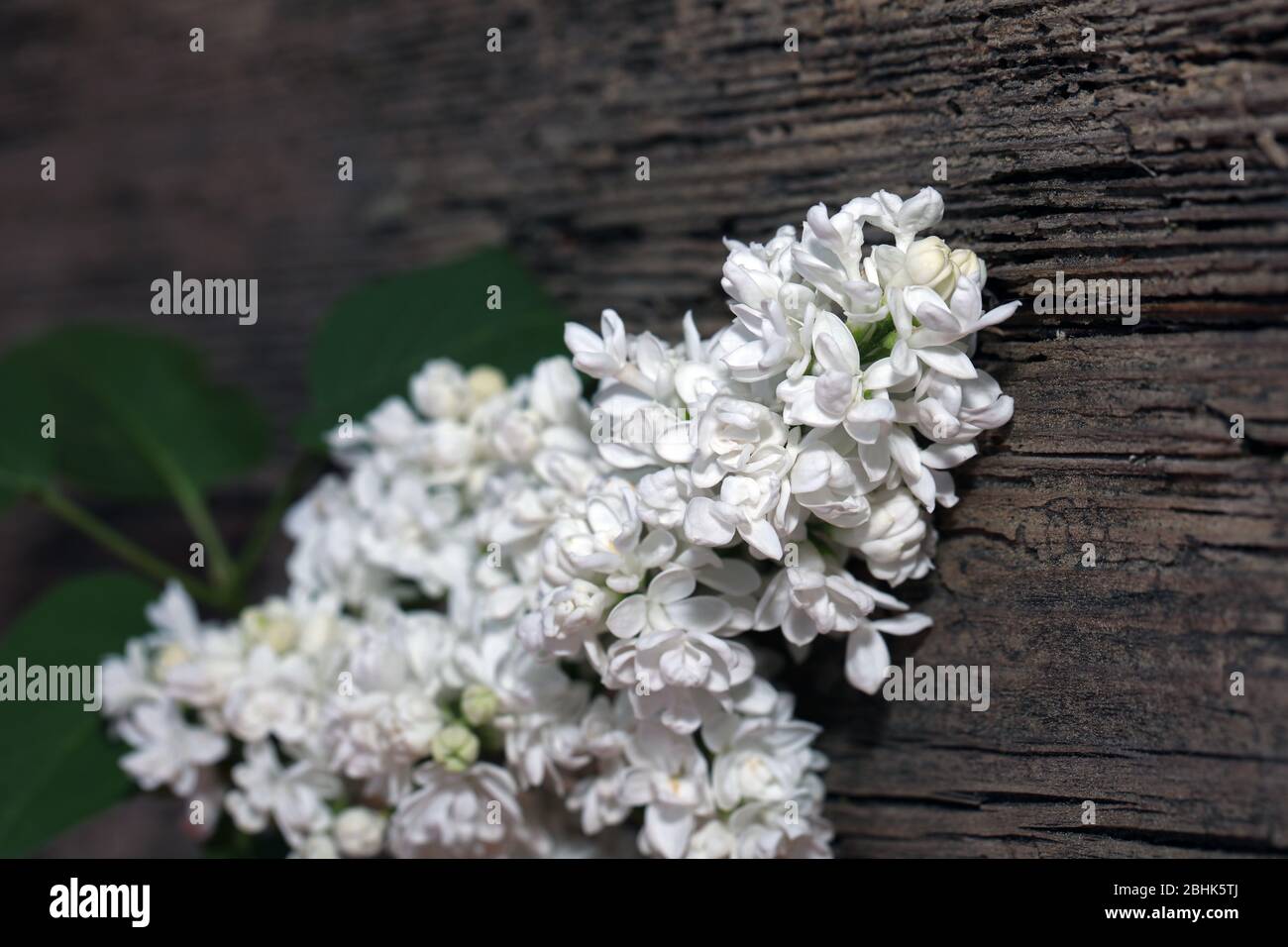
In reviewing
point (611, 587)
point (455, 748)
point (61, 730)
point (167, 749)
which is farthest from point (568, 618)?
point (61, 730)

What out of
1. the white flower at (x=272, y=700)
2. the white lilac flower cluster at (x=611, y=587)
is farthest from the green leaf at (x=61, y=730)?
the white flower at (x=272, y=700)

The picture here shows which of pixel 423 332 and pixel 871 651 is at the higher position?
pixel 423 332

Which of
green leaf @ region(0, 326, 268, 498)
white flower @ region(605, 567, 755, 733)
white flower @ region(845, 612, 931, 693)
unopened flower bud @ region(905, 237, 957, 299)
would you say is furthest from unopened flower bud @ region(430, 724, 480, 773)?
green leaf @ region(0, 326, 268, 498)

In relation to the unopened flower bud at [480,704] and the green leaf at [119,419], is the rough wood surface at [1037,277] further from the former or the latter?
the green leaf at [119,419]

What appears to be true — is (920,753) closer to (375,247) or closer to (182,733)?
(182,733)

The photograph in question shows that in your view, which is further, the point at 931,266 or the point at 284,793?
the point at 284,793

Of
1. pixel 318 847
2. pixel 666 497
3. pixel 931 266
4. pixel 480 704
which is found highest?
pixel 931 266

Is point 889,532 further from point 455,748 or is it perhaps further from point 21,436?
point 21,436

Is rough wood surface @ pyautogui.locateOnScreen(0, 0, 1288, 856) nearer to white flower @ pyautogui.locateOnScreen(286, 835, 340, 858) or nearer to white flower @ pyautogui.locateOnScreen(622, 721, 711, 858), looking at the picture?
white flower @ pyautogui.locateOnScreen(622, 721, 711, 858)
